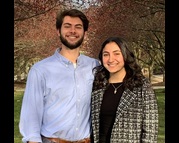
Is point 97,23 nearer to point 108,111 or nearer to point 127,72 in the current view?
point 127,72

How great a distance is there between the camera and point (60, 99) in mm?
1900

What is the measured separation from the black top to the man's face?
0.35 m

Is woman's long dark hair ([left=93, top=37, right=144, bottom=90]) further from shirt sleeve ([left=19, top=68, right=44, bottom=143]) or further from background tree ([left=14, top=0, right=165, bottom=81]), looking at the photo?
background tree ([left=14, top=0, right=165, bottom=81])

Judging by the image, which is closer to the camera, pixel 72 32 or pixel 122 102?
pixel 122 102

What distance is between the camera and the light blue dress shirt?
1886 mm

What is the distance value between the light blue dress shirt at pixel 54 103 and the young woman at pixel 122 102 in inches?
3.7

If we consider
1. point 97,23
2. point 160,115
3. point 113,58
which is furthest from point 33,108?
point 160,115

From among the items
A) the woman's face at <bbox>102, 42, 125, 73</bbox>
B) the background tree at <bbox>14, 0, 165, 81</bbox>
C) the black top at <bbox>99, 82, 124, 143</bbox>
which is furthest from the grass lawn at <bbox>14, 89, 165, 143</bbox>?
the woman's face at <bbox>102, 42, 125, 73</bbox>

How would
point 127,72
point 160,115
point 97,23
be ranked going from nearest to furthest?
1. point 127,72
2. point 97,23
3. point 160,115

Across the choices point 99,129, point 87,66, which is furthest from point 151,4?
point 99,129

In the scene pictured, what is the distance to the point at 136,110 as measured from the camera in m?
1.85

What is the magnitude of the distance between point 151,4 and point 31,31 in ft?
6.40

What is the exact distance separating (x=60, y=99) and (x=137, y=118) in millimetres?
457
